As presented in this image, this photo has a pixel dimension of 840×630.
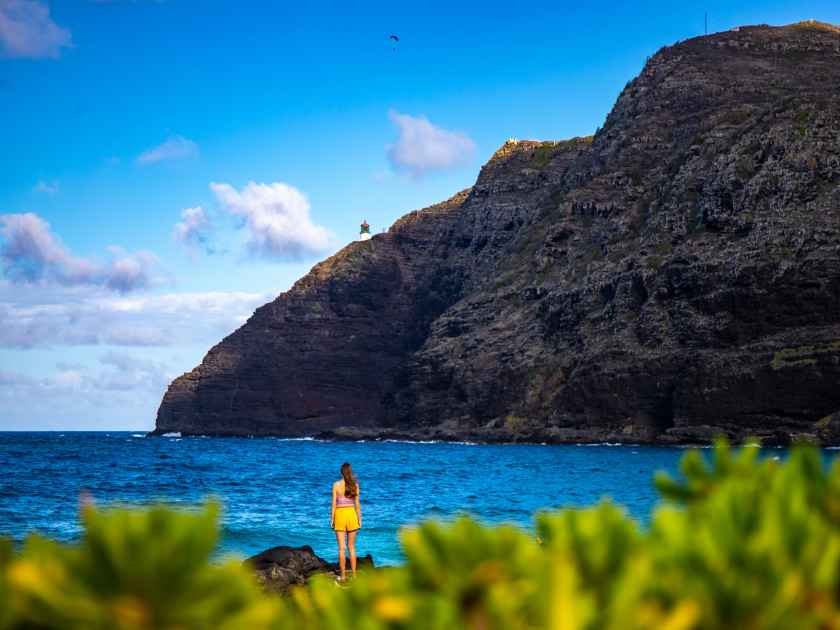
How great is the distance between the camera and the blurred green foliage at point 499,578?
2.54 m

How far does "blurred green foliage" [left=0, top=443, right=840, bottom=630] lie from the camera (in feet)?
8.33

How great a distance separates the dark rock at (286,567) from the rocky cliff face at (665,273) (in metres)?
73.2

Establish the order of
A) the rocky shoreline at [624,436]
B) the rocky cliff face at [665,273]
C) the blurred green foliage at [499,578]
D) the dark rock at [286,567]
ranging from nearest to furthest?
the blurred green foliage at [499,578]
the dark rock at [286,567]
the rocky shoreline at [624,436]
the rocky cliff face at [665,273]

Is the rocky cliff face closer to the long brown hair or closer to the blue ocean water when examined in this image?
the blue ocean water

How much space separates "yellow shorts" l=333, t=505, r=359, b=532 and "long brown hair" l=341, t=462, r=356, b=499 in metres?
0.23

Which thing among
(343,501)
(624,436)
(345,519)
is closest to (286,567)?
(345,519)

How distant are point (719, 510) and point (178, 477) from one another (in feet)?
212

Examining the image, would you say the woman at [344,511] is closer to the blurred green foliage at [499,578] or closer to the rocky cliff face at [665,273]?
the blurred green foliage at [499,578]

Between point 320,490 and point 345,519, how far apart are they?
33.2m

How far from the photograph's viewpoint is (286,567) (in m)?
19.1

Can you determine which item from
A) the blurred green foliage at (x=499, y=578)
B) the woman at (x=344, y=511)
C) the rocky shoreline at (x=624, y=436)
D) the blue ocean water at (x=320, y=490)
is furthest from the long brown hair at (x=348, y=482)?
the rocky shoreline at (x=624, y=436)

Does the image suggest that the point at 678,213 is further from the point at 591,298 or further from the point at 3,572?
the point at 3,572

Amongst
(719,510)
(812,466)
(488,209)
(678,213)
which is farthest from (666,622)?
(488,209)

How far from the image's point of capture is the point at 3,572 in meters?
2.67
